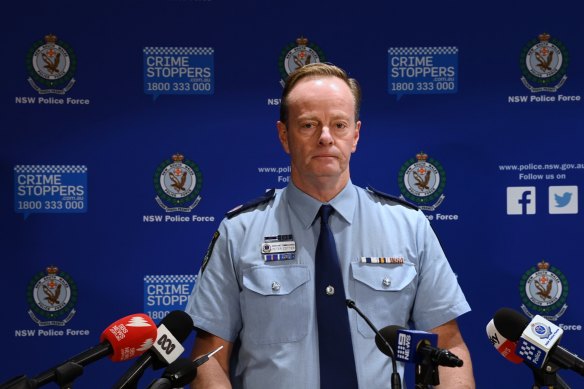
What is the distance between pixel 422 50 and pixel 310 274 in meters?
1.50

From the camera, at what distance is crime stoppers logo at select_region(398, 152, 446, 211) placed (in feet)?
10.6

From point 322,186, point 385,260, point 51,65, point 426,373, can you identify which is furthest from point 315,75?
point 51,65

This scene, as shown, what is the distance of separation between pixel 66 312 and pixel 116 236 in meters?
0.42

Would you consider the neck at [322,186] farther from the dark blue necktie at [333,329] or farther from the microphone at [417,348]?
the microphone at [417,348]

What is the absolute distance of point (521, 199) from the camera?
3225 mm

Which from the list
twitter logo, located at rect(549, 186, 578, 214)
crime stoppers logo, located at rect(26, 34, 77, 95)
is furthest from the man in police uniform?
crime stoppers logo, located at rect(26, 34, 77, 95)

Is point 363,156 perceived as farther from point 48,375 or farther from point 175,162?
point 48,375

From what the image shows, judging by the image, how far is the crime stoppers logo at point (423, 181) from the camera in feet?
10.6

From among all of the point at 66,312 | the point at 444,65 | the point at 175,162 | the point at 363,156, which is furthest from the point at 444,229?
the point at 66,312

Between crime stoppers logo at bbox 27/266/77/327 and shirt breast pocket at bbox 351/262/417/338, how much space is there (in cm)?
160

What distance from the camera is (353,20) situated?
323cm

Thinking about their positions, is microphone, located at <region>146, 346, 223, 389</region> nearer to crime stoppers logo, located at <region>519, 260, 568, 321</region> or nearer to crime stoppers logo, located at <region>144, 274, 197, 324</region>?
crime stoppers logo, located at <region>144, 274, 197, 324</region>

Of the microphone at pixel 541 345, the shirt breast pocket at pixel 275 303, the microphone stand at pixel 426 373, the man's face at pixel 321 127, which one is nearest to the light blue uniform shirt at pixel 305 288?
the shirt breast pocket at pixel 275 303

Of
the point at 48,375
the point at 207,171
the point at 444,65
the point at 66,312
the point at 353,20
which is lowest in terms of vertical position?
the point at 66,312
